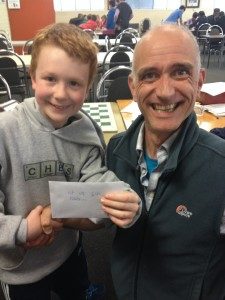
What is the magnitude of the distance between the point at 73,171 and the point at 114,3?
386 inches

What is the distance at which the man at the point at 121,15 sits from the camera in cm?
816

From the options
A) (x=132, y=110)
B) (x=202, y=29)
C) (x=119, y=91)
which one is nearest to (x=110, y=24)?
(x=202, y=29)

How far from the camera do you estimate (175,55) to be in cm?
89

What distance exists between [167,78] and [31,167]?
509mm

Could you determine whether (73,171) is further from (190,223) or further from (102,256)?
(102,256)

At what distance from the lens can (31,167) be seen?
0.91 metres

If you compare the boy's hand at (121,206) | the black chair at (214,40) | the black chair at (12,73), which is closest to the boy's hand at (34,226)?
the boy's hand at (121,206)

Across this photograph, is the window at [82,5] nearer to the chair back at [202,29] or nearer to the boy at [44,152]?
the chair back at [202,29]

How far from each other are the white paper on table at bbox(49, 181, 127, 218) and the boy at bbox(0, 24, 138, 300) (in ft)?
0.11

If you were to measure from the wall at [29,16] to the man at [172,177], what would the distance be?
26.8 feet

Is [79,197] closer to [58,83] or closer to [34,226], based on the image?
[34,226]

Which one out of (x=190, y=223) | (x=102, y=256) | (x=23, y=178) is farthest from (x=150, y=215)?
(x=102, y=256)

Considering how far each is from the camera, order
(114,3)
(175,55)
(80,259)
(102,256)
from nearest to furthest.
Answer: (175,55) < (80,259) < (102,256) < (114,3)

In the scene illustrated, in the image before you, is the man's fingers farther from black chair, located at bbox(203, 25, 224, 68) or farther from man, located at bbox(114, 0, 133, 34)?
man, located at bbox(114, 0, 133, 34)
